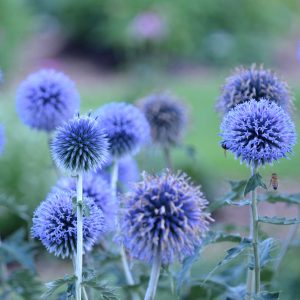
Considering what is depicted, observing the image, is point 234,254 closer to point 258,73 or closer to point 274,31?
point 258,73

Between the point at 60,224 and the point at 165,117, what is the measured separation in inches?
52.8

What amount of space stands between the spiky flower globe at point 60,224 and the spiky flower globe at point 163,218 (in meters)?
0.13

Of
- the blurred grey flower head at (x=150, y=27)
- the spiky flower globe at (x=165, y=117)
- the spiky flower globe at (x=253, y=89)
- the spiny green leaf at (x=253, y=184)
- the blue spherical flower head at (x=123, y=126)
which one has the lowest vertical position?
the spiny green leaf at (x=253, y=184)

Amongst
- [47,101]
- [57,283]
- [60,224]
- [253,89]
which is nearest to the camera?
[57,283]

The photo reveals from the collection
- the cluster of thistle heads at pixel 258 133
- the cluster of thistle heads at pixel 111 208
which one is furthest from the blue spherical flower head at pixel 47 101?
the cluster of thistle heads at pixel 258 133

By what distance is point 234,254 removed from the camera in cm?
182

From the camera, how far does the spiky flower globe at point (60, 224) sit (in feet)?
6.25

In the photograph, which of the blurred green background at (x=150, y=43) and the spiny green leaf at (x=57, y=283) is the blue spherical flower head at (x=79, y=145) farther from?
the blurred green background at (x=150, y=43)

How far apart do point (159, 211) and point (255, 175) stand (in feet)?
0.97

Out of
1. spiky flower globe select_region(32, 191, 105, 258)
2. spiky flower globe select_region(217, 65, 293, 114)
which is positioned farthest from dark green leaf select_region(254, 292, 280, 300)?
spiky flower globe select_region(217, 65, 293, 114)

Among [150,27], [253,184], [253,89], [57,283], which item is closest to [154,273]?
[57,283]

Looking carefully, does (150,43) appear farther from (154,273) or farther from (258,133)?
(154,273)

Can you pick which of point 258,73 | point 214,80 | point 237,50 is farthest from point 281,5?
point 258,73

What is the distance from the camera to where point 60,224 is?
6.31 ft
